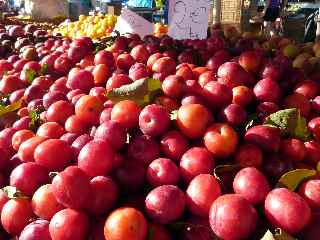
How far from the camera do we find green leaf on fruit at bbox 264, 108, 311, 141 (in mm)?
1480

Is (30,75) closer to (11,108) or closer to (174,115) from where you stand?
(11,108)

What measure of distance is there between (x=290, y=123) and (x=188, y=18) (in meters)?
1.75

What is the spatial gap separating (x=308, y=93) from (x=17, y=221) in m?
1.34

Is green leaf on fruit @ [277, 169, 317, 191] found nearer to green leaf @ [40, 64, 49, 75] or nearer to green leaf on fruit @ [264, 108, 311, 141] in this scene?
green leaf on fruit @ [264, 108, 311, 141]

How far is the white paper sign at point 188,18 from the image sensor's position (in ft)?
9.92

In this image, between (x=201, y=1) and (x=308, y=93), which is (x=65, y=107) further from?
(x=201, y=1)

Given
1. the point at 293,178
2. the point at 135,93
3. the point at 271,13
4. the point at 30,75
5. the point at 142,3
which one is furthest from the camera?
the point at 142,3

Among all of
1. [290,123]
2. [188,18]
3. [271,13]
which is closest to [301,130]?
[290,123]

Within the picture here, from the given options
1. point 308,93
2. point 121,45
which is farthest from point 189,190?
point 121,45

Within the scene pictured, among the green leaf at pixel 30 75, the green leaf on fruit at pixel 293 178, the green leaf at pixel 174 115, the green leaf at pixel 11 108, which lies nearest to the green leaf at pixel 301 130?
the green leaf on fruit at pixel 293 178

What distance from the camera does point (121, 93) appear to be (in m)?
1.62

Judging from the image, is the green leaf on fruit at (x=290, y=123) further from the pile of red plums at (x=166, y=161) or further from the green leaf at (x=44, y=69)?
the green leaf at (x=44, y=69)

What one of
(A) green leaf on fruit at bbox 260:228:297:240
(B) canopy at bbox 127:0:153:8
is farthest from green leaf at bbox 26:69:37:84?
(B) canopy at bbox 127:0:153:8

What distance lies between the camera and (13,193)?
1294 millimetres
